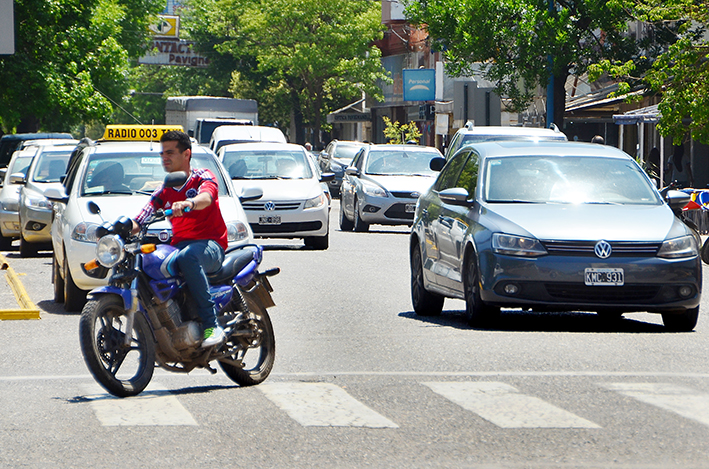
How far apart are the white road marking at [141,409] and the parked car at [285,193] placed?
41.8 feet

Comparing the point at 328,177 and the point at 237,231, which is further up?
the point at 328,177

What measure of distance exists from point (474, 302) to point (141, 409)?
433 centimetres

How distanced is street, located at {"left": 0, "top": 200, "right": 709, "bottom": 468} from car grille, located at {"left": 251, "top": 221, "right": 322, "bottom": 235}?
8762 millimetres

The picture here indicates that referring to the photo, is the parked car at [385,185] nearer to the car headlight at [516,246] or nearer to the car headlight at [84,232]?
the car headlight at [84,232]

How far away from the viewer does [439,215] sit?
12.4 m

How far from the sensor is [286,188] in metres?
21.8

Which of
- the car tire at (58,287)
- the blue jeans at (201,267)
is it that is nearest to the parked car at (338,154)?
the car tire at (58,287)

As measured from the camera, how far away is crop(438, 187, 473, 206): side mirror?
11.6 m

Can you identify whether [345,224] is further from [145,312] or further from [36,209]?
[145,312]

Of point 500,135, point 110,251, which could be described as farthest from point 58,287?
point 500,135

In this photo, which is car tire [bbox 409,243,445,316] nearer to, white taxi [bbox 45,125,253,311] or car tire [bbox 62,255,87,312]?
white taxi [bbox 45,125,253,311]

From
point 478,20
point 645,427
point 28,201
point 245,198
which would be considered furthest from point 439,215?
point 478,20

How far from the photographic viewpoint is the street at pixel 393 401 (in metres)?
6.31

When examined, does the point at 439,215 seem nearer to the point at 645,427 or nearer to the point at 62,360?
the point at 62,360
